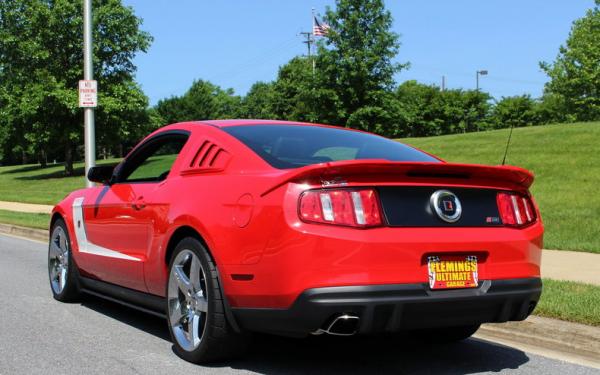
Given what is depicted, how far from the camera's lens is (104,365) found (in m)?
4.42

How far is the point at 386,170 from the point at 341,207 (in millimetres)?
342

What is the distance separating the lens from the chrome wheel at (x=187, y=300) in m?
4.35

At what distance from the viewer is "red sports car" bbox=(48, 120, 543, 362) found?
3635 millimetres

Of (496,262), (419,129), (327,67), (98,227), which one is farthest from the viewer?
(419,129)

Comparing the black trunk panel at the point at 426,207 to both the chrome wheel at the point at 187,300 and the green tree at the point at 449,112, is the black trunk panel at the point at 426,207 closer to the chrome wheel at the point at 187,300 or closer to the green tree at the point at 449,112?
the chrome wheel at the point at 187,300

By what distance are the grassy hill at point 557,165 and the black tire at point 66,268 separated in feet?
22.5

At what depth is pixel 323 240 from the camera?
360 cm

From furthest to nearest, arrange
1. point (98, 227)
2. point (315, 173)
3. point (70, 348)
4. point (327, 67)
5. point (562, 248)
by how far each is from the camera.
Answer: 1. point (327, 67)
2. point (562, 248)
3. point (98, 227)
4. point (70, 348)
5. point (315, 173)

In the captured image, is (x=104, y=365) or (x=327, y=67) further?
(x=327, y=67)

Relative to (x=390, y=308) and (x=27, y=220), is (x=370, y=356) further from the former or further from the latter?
(x=27, y=220)

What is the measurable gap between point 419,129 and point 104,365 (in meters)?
77.1

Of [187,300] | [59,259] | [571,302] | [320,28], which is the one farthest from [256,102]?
[187,300]

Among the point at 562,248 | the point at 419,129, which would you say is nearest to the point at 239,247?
the point at 562,248

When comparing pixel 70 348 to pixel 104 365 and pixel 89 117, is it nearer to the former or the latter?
pixel 104 365
